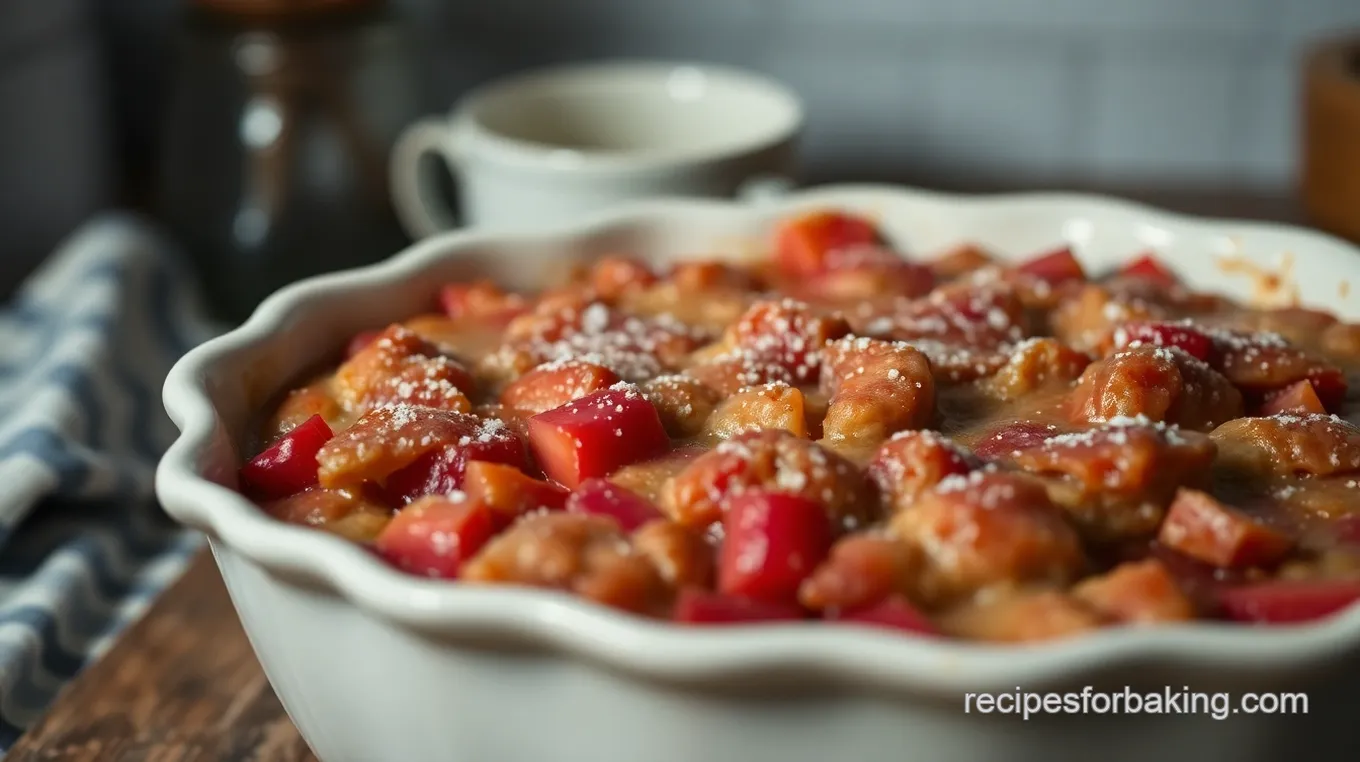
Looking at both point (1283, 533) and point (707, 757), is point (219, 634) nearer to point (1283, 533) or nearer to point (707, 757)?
point (707, 757)

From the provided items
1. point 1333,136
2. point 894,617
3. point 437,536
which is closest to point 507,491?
point 437,536

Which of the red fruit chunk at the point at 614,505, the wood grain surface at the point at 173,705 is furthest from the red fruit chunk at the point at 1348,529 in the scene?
the wood grain surface at the point at 173,705

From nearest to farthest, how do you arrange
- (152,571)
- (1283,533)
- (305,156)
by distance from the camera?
(1283,533), (152,571), (305,156)

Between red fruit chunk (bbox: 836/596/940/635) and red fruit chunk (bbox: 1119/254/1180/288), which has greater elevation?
red fruit chunk (bbox: 836/596/940/635)

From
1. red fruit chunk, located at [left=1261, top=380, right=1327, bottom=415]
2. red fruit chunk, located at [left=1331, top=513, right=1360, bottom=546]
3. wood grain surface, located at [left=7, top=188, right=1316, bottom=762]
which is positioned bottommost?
wood grain surface, located at [left=7, top=188, right=1316, bottom=762]

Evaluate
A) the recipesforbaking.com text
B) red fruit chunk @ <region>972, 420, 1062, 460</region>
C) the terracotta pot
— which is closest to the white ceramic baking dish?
the recipesforbaking.com text

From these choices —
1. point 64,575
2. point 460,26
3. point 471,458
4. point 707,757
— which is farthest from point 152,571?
point 460,26

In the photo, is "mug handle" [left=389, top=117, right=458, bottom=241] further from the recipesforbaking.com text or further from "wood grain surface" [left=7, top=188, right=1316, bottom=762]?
the recipesforbaking.com text
